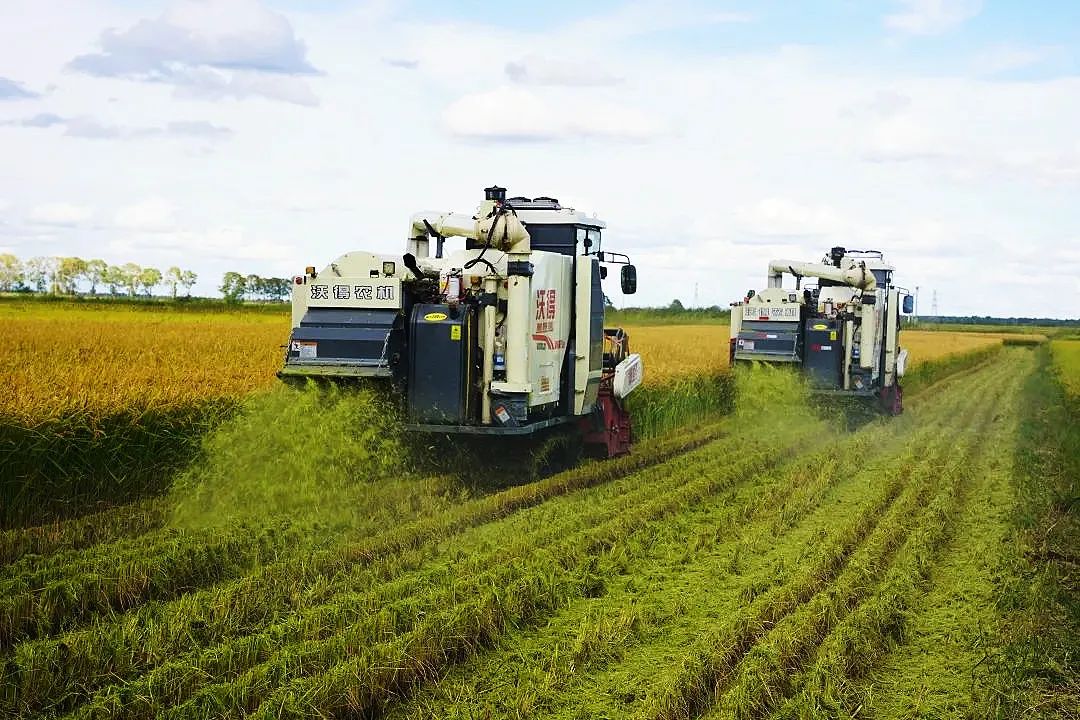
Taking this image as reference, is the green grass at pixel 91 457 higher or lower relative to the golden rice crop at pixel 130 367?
lower

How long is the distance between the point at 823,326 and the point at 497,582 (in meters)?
13.9

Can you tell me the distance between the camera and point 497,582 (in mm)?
7457

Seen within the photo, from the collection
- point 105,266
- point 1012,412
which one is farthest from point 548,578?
point 105,266

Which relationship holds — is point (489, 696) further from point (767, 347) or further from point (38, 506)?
point (767, 347)

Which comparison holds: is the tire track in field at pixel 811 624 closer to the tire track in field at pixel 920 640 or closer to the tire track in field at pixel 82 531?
the tire track in field at pixel 920 640

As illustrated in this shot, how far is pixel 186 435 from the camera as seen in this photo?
10570 millimetres

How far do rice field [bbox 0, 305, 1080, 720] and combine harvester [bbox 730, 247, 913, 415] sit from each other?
6015 millimetres

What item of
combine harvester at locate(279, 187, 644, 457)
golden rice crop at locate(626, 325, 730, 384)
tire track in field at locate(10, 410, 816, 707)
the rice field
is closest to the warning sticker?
combine harvester at locate(279, 187, 644, 457)

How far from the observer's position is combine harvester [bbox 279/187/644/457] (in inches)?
411

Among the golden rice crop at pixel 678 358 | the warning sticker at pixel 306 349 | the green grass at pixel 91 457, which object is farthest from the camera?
the golden rice crop at pixel 678 358

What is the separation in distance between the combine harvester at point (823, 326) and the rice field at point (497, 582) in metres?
6.02

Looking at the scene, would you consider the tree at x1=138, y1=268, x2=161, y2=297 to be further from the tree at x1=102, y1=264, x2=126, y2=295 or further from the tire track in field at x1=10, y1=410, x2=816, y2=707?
the tire track in field at x1=10, y1=410, x2=816, y2=707

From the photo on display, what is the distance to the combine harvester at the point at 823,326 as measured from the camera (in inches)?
781

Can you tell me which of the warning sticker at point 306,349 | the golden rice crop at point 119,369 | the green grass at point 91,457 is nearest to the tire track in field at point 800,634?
the warning sticker at point 306,349
